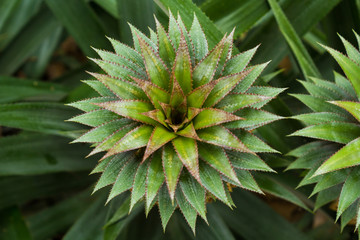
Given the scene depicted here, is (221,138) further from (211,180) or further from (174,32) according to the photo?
(174,32)

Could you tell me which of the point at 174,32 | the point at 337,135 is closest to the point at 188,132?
the point at 174,32

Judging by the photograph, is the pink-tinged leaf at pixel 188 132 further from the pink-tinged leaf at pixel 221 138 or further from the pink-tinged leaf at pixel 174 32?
the pink-tinged leaf at pixel 174 32

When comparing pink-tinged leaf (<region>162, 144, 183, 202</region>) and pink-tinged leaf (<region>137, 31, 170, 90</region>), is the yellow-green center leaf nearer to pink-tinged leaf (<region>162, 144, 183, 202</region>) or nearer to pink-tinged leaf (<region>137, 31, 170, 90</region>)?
pink-tinged leaf (<region>162, 144, 183, 202</region>)

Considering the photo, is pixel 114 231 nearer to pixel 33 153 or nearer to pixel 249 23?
pixel 33 153

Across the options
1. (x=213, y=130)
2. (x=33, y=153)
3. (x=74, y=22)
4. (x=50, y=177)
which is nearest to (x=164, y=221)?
(x=213, y=130)

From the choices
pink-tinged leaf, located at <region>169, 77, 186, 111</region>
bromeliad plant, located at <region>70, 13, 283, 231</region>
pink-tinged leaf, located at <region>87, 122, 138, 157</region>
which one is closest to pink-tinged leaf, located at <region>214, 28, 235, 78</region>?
bromeliad plant, located at <region>70, 13, 283, 231</region>

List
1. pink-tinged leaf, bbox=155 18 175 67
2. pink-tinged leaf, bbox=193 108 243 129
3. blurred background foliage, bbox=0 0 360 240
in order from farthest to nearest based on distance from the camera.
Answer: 1. blurred background foliage, bbox=0 0 360 240
2. pink-tinged leaf, bbox=155 18 175 67
3. pink-tinged leaf, bbox=193 108 243 129

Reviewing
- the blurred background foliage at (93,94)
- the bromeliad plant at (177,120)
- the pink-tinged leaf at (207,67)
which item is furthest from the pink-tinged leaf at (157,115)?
the blurred background foliage at (93,94)
